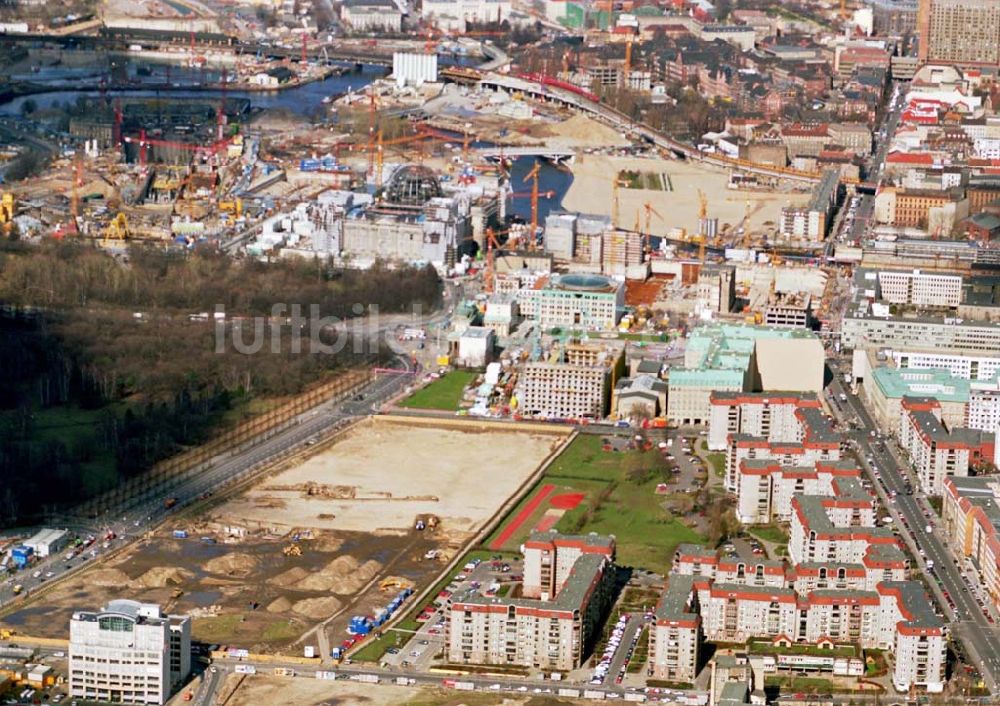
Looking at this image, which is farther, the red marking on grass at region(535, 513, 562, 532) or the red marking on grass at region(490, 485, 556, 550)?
the red marking on grass at region(535, 513, 562, 532)

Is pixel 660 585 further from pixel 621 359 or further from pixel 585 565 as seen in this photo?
pixel 621 359

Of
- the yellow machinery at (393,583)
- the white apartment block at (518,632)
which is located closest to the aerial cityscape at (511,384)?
the white apartment block at (518,632)

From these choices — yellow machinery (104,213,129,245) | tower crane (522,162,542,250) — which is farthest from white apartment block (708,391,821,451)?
yellow machinery (104,213,129,245)

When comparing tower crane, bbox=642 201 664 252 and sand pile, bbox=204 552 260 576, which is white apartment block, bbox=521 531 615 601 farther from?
tower crane, bbox=642 201 664 252

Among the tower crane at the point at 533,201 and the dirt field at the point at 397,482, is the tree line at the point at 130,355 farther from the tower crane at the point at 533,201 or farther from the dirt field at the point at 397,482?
the tower crane at the point at 533,201

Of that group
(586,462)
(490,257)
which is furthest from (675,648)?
(490,257)

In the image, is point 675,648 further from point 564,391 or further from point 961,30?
point 961,30
